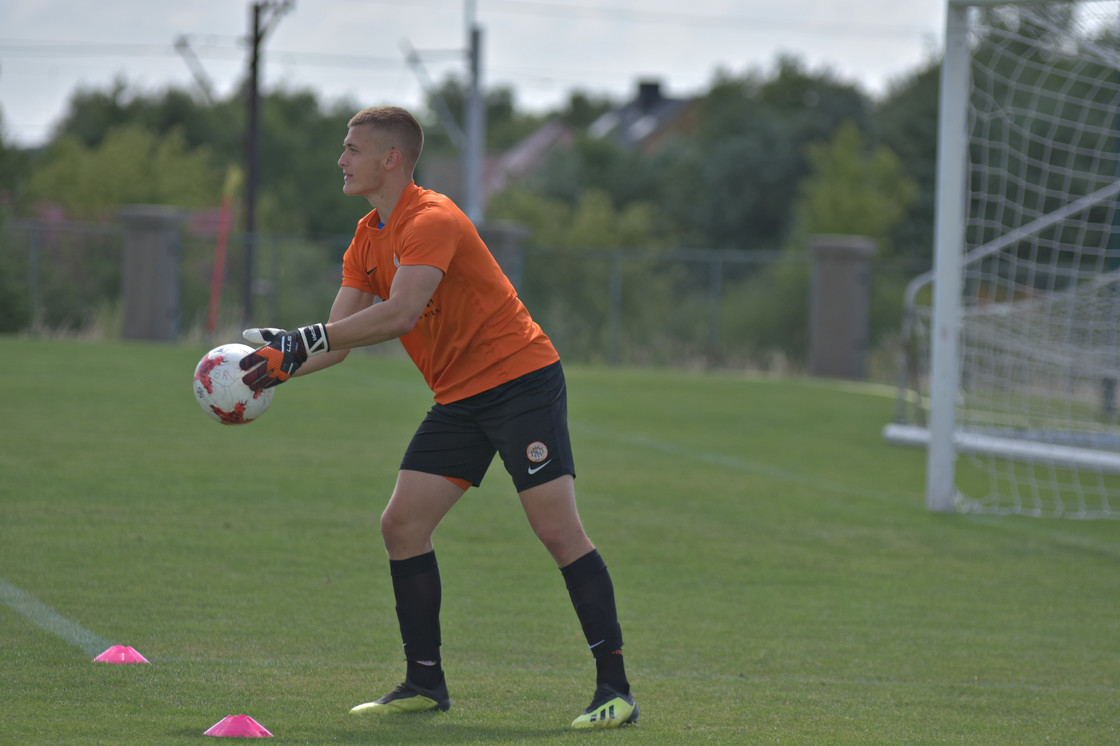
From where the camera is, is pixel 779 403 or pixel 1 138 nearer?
pixel 779 403

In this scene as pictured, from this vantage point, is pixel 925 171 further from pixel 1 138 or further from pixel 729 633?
pixel 729 633

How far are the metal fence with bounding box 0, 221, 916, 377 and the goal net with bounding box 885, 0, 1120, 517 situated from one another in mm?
9927

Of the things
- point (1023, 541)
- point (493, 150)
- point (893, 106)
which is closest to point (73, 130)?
point (893, 106)

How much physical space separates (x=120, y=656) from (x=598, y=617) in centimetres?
184

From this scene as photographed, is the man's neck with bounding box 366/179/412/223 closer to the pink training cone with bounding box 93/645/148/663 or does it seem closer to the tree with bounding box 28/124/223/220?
the pink training cone with bounding box 93/645/148/663

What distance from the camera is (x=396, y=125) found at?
4582 millimetres

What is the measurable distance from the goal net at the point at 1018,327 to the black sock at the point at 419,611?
609 centimetres

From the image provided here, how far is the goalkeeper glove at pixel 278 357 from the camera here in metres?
4.14

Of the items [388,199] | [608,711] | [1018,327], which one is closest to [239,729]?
[608,711]

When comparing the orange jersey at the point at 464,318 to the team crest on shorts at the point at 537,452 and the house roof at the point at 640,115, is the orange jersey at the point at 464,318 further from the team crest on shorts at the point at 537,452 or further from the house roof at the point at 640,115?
the house roof at the point at 640,115

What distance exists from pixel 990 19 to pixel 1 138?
19.0 meters

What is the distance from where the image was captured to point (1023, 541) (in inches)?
359

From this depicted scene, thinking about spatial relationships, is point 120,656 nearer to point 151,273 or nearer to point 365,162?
point 365,162

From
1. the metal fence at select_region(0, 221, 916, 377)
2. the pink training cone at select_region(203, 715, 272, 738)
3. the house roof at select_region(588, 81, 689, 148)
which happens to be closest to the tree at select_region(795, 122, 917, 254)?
the metal fence at select_region(0, 221, 916, 377)
